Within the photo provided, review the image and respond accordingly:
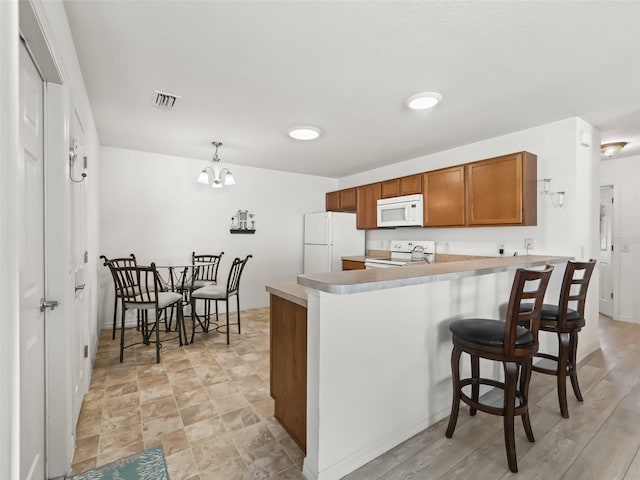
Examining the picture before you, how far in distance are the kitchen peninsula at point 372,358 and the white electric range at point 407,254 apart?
2086mm

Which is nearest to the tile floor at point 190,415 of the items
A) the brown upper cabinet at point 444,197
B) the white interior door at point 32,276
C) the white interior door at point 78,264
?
the white interior door at point 78,264

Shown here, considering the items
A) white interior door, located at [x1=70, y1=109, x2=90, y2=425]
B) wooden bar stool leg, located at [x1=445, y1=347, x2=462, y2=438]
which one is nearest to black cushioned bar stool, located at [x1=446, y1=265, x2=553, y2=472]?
wooden bar stool leg, located at [x1=445, y1=347, x2=462, y2=438]

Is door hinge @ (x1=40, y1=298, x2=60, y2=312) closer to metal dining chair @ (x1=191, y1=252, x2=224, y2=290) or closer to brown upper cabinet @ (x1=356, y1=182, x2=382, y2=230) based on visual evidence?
metal dining chair @ (x1=191, y1=252, x2=224, y2=290)

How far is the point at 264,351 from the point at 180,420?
4.23 feet

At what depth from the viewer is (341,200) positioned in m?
5.57

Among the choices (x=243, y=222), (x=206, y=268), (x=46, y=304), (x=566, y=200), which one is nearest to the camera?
(x=46, y=304)

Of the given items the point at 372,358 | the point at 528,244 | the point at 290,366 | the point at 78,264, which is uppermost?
the point at 528,244

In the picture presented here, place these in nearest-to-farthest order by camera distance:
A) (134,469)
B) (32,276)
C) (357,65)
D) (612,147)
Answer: (32,276) → (134,469) → (357,65) → (612,147)

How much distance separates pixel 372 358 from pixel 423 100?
205 centimetres

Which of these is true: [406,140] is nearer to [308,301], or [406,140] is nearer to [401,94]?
[401,94]

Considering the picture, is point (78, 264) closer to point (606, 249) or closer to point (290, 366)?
point (290, 366)

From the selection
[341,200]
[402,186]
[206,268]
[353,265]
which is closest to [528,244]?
[402,186]

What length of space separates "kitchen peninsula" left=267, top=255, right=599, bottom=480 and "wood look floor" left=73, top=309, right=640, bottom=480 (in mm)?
137

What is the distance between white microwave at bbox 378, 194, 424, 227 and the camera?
414 cm
